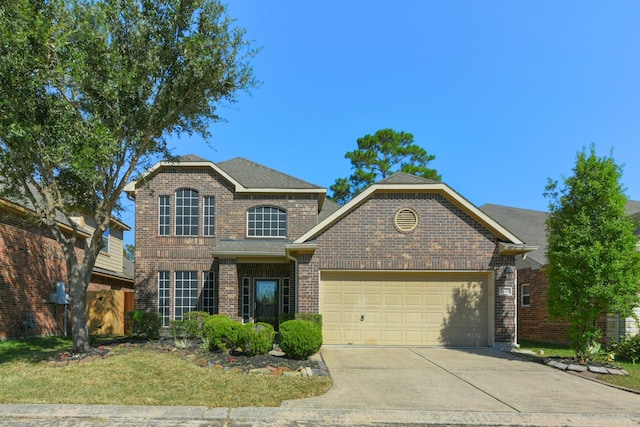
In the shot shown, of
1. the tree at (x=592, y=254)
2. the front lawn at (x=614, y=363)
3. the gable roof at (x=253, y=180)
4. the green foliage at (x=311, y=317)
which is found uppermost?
the gable roof at (x=253, y=180)

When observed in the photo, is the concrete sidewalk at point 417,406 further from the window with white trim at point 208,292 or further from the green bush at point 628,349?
the window with white trim at point 208,292

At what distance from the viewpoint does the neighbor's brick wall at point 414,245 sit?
46.1 feet

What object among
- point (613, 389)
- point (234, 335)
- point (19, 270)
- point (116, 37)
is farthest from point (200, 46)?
point (613, 389)

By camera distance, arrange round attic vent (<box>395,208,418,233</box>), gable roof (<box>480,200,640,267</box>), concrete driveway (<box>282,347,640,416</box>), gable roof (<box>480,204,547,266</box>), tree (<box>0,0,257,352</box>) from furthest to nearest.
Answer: gable roof (<box>480,200,640,267</box>) < gable roof (<box>480,204,547,266</box>) < round attic vent (<box>395,208,418,233</box>) < tree (<box>0,0,257,352</box>) < concrete driveway (<box>282,347,640,416</box>)

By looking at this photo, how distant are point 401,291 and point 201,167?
9.00 metres

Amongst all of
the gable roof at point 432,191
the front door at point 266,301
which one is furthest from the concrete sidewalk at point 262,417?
the front door at point 266,301

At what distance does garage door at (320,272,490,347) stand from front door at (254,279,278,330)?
385 centimetres

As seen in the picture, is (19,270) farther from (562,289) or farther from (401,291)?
(562,289)

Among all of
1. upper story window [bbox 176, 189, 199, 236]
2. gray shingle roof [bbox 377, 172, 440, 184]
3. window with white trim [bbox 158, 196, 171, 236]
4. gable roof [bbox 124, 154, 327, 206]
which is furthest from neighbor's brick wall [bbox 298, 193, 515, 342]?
window with white trim [bbox 158, 196, 171, 236]

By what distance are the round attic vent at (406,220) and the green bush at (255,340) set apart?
17.1 feet

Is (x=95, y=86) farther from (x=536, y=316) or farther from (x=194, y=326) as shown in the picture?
(x=536, y=316)

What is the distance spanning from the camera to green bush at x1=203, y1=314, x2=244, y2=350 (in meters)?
11.6

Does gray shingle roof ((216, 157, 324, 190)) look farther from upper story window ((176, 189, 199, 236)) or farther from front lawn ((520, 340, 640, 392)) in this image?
front lawn ((520, 340, 640, 392))

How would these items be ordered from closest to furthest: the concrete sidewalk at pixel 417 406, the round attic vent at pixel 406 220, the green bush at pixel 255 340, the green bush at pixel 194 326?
the concrete sidewalk at pixel 417 406 < the green bush at pixel 255 340 < the green bush at pixel 194 326 < the round attic vent at pixel 406 220
